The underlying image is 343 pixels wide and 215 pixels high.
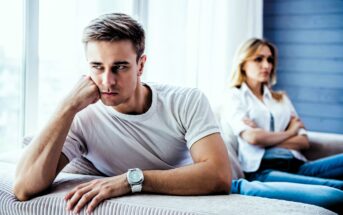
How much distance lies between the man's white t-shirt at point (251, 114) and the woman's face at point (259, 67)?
75mm

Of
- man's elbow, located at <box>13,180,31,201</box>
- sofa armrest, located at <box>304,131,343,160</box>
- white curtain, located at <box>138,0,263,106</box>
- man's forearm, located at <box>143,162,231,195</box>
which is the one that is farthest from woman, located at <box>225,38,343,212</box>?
man's elbow, located at <box>13,180,31,201</box>

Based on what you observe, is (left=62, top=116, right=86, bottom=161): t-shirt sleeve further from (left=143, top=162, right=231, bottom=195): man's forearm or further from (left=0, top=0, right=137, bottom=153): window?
(left=0, top=0, right=137, bottom=153): window

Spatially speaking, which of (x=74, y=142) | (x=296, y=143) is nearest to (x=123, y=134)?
(x=74, y=142)

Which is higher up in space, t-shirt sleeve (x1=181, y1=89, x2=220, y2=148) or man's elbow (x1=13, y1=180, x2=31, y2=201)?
t-shirt sleeve (x1=181, y1=89, x2=220, y2=148)

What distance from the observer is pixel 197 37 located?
306cm

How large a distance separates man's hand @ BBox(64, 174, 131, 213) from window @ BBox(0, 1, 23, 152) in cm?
73

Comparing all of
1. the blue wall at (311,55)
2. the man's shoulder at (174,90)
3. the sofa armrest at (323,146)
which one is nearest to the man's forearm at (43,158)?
A: the man's shoulder at (174,90)

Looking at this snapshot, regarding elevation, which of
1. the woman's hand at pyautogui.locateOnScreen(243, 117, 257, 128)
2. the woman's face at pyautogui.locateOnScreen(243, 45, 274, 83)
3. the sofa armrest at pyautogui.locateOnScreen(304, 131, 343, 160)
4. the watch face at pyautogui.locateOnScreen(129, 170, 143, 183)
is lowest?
the sofa armrest at pyautogui.locateOnScreen(304, 131, 343, 160)

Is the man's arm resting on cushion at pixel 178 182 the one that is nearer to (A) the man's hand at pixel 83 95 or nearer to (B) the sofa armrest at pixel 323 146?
(A) the man's hand at pixel 83 95

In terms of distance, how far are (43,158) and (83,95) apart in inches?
9.0

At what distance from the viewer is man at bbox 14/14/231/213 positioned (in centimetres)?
141

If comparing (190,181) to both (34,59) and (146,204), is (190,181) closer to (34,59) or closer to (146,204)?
(146,204)

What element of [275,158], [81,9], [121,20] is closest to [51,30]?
[81,9]

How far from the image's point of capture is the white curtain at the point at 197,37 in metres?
2.72
